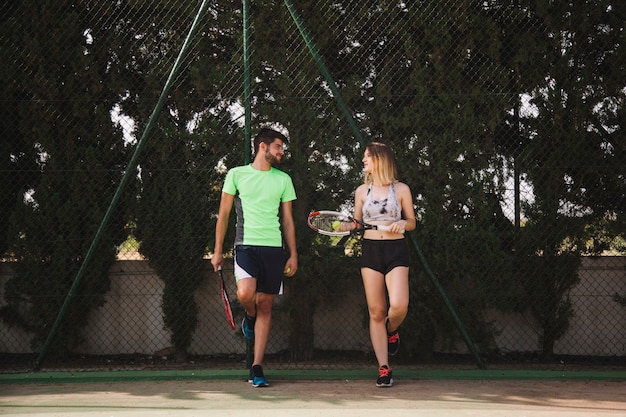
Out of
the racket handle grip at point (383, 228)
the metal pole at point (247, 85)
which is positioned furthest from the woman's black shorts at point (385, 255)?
the metal pole at point (247, 85)

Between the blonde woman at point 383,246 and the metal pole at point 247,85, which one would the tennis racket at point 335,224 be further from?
the metal pole at point 247,85

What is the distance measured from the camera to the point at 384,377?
15.1ft

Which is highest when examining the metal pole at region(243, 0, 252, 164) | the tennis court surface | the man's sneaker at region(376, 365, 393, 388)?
the metal pole at region(243, 0, 252, 164)

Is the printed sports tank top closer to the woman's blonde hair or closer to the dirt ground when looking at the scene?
the woman's blonde hair

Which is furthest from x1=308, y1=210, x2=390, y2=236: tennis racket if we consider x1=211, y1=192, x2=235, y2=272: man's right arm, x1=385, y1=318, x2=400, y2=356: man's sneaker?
x1=385, y1=318, x2=400, y2=356: man's sneaker

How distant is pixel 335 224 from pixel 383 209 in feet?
1.18

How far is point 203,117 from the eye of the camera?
18.6 feet

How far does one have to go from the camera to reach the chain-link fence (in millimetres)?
5488

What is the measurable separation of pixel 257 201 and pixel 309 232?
3.61 feet

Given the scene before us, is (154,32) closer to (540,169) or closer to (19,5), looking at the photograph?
(19,5)

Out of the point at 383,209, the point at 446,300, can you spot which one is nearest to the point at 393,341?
the point at 446,300

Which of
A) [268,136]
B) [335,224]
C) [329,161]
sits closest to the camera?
[335,224]

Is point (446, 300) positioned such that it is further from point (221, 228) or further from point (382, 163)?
point (221, 228)

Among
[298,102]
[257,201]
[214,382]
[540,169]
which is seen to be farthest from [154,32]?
[540,169]
